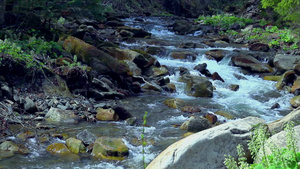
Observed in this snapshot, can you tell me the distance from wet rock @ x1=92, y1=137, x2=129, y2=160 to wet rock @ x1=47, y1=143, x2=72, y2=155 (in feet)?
1.79

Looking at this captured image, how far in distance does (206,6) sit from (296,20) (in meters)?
20.5

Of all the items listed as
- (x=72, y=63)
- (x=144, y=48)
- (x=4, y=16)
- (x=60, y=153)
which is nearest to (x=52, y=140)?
(x=60, y=153)

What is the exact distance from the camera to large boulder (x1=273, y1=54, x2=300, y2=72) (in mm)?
16188

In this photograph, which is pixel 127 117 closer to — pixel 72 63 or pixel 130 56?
pixel 72 63

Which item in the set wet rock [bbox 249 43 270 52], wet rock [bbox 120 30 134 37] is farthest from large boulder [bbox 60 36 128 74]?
wet rock [bbox 249 43 270 52]

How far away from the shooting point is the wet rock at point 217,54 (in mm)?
17969

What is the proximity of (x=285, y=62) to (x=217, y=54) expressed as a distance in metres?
3.44

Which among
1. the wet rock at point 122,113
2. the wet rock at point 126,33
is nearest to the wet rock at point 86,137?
the wet rock at point 122,113

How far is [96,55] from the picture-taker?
12.7m

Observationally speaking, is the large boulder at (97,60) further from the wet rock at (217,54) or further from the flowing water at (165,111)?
the wet rock at (217,54)

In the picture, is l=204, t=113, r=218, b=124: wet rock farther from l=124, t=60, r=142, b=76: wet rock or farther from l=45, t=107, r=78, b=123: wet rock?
l=124, t=60, r=142, b=76: wet rock

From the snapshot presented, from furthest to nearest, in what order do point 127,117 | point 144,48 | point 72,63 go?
point 144,48 → point 72,63 → point 127,117

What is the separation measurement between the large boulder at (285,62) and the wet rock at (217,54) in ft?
8.75

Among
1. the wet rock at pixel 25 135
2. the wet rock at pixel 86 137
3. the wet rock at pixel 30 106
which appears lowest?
the wet rock at pixel 86 137
